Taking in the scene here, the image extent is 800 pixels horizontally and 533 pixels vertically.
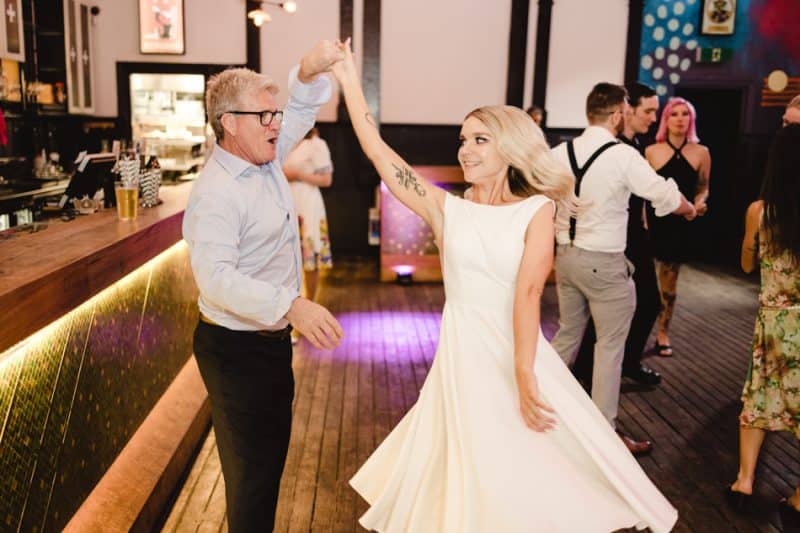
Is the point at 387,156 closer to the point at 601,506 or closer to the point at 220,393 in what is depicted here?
the point at 220,393

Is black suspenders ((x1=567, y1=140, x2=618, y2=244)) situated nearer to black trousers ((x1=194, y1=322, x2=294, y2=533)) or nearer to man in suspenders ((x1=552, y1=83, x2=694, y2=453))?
man in suspenders ((x1=552, y1=83, x2=694, y2=453))

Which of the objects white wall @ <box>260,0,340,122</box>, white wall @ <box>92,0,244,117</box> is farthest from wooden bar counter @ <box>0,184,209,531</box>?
white wall @ <box>92,0,244,117</box>

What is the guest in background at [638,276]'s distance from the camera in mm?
3816

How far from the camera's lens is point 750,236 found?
304cm

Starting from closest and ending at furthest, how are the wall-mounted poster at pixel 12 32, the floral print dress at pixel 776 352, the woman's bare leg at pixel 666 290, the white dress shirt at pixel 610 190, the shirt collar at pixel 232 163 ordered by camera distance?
the shirt collar at pixel 232 163 < the floral print dress at pixel 776 352 < the white dress shirt at pixel 610 190 < the woman's bare leg at pixel 666 290 < the wall-mounted poster at pixel 12 32

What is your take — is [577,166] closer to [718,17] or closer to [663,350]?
[663,350]

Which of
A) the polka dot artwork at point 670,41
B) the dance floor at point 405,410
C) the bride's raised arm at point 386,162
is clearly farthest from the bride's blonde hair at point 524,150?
the polka dot artwork at point 670,41

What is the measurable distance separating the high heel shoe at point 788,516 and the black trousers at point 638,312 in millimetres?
1457

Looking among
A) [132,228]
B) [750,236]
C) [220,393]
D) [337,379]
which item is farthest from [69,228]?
[750,236]

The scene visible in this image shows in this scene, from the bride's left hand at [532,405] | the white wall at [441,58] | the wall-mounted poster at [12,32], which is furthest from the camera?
the white wall at [441,58]

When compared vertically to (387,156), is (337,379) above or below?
below

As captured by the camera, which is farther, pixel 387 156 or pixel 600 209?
pixel 600 209

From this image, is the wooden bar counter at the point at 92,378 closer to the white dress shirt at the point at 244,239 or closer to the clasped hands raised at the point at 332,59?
the white dress shirt at the point at 244,239

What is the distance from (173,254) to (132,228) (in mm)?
835
